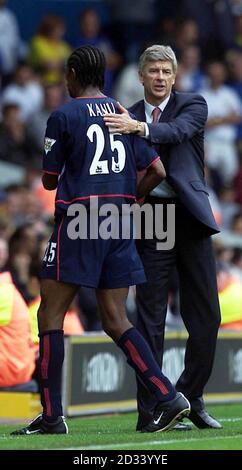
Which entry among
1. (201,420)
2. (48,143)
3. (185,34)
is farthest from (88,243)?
(185,34)

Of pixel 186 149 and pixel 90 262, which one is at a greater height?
pixel 186 149

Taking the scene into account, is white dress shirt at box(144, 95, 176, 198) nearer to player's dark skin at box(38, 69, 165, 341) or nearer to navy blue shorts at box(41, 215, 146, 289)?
player's dark skin at box(38, 69, 165, 341)

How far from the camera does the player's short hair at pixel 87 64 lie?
24.1 ft

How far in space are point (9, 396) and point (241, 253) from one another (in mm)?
5566

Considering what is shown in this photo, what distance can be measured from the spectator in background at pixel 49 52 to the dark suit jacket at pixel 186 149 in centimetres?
919

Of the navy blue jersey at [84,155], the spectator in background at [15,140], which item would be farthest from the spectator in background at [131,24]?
the navy blue jersey at [84,155]

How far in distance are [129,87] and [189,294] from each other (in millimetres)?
9018

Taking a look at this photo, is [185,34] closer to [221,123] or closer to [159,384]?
[221,123]

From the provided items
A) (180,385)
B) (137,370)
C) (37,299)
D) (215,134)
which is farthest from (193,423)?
(215,134)

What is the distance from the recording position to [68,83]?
7473 millimetres

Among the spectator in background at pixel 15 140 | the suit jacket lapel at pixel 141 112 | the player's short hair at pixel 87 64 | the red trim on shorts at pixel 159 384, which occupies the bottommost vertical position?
the red trim on shorts at pixel 159 384

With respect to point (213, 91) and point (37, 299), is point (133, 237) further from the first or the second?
point (213, 91)

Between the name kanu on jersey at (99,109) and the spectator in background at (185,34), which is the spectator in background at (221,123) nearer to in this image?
the spectator in background at (185,34)

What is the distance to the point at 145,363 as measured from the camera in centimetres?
733
